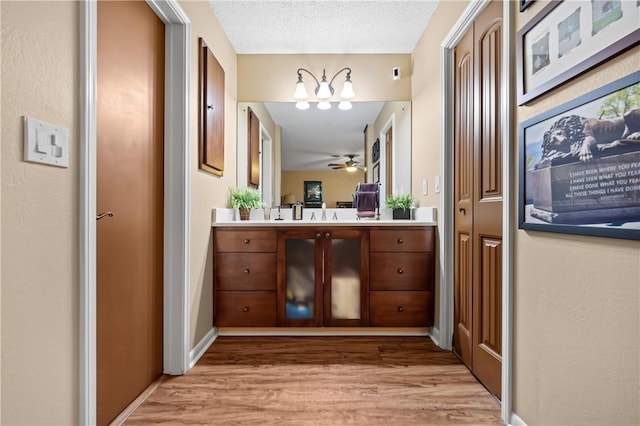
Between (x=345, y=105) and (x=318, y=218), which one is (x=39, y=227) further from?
(x=345, y=105)

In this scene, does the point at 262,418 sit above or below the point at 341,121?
below

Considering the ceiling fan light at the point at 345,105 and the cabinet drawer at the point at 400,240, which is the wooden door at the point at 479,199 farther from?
the ceiling fan light at the point at 345,105

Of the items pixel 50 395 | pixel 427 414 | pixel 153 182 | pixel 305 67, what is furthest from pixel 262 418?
pixel 305 67

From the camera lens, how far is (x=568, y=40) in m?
1.15

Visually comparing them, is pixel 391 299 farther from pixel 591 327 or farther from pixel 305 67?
pixel 305 67

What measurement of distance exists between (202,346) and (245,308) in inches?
14.3

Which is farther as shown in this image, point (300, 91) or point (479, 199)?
point (300, 91)

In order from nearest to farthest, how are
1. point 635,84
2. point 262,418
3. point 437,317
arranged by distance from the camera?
1. point 635,84
2. point 262,418
3. point 437,317

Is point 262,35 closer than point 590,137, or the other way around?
point 590,137

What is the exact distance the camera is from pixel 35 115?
939mm

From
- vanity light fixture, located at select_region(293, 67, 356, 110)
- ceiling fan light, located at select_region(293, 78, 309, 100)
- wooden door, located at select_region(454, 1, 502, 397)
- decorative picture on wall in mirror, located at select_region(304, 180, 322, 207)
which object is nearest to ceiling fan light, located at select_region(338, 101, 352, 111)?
vanity light fixture, located at select_region(293, 67, 356, 110)

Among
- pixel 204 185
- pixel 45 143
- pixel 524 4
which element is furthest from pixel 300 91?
pixel 45 143

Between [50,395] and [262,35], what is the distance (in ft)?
8.23

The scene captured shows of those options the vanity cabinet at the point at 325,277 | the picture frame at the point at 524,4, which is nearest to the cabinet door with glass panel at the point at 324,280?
the vanity cabinet at the point at 325,277
